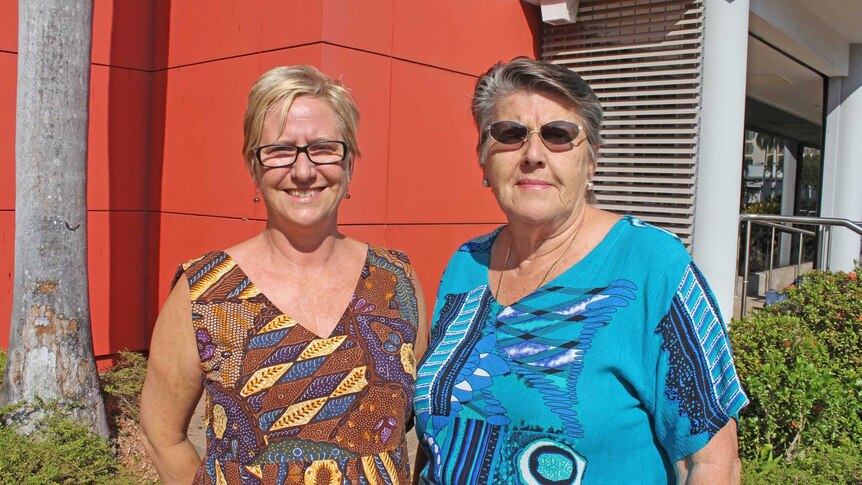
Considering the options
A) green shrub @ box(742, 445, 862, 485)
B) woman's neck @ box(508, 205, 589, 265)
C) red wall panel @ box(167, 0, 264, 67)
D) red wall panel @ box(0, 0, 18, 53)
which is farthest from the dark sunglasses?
red wall panel @ box(0, 0, 18, 53)

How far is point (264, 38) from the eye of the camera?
5.38 metres

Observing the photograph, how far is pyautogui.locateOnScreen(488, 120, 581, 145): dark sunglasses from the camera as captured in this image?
203 cm

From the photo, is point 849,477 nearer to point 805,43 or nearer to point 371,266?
point 371,266

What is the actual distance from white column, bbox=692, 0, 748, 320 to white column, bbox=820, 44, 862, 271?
14.6ft

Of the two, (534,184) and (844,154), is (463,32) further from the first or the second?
(844,154)

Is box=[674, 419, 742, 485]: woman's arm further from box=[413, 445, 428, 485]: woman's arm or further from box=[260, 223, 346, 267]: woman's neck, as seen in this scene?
box=[260, 223, 346, 267]: woman's neck

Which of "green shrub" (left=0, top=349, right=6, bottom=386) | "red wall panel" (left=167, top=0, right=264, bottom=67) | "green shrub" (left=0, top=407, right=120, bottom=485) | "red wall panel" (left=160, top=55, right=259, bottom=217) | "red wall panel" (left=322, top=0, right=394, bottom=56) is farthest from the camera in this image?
"red wall panel" (left=160, top=55, right=259, bottom=217)

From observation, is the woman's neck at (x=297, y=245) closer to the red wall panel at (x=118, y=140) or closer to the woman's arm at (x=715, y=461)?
the woman's arm at (x=715, y=461)

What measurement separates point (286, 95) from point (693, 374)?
131 cm

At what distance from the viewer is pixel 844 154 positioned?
987 centimetres

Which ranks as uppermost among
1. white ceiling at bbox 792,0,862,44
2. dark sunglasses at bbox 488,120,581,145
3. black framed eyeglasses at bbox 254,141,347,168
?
white ceiling at bbox 792,0,862,44

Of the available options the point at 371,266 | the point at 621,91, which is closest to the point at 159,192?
the point at 621,91

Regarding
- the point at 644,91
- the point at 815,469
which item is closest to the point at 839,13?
the point at 644,91

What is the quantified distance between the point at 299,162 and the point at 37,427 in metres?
3.30
